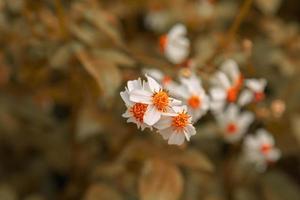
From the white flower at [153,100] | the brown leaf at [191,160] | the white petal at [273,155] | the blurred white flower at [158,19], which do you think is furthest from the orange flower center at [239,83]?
the blurred white flower at [158,19]

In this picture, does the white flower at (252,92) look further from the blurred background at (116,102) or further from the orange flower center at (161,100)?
the orange flower center at (161,100)

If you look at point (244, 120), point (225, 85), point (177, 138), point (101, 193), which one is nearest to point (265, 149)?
point (244, 120)

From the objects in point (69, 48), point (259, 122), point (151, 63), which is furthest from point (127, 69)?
point (259, 122)

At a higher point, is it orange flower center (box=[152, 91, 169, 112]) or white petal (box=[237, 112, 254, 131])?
white petal (box=[237, 112, 254, 131])

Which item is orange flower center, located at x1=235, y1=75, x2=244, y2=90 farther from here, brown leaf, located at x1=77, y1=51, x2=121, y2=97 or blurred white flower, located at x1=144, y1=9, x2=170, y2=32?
blurred white flower, located at x1=144, y1=9, x2=170, y2=32

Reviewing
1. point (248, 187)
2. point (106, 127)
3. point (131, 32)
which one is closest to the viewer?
point (106, 127)

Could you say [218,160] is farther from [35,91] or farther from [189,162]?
[35,91]

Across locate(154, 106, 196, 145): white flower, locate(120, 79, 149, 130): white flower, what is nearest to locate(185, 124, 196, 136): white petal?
locate(154, 106, 196, 145): white flower
